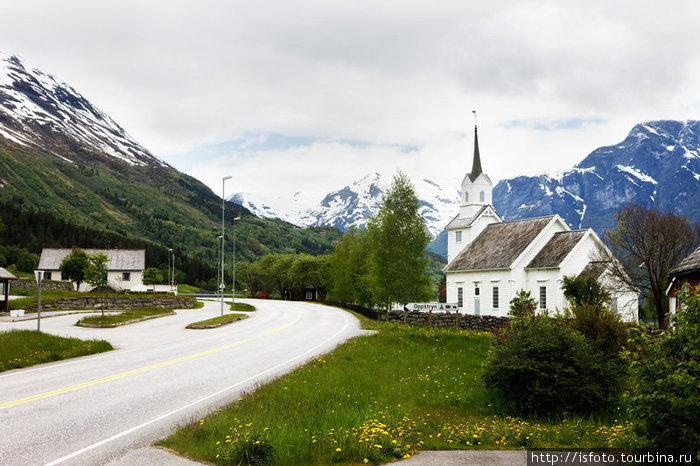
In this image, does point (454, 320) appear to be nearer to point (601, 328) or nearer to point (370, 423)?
point (601, 328)

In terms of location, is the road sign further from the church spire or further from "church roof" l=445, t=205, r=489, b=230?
the church spire

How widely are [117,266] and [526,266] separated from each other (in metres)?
81.7

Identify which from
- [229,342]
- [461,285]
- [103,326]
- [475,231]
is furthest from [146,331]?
[475,231]

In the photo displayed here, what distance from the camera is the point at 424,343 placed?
87.9ft

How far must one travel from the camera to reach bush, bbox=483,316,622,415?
42.8 feet

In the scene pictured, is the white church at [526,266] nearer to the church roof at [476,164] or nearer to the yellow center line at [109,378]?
the church roof at [476,164]

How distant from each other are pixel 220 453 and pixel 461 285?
55204mm

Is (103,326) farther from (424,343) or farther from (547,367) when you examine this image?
(547,367)

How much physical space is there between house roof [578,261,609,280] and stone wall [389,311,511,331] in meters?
16.6

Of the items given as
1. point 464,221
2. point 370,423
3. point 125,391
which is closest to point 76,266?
point 464,221

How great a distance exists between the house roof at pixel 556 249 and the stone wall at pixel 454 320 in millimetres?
16108

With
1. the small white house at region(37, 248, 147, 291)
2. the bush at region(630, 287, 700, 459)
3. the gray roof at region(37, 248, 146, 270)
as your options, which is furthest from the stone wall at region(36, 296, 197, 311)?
the bush at region(630, 287, 700, 459)

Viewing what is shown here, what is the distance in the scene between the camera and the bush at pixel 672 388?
7.89m

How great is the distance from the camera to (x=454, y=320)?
37.4 m
